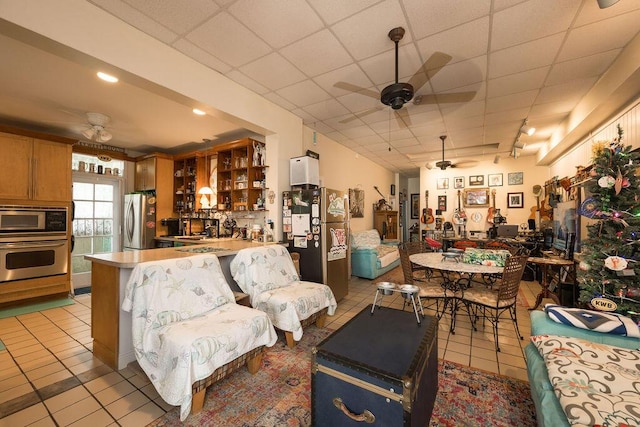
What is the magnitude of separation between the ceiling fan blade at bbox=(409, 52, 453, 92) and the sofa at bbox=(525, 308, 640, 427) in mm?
2555

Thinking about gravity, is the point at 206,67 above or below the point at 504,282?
above

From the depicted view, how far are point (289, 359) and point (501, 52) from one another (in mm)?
3696

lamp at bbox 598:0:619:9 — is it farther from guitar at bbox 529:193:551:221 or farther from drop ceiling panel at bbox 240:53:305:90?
guitar at bbox 529:193:551:221

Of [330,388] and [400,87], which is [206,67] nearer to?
[400,87]

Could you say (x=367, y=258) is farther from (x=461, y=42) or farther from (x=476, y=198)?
(x=476, y=198)

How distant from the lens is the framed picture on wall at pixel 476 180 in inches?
307

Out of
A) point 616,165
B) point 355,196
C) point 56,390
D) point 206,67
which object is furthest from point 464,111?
point 56,390

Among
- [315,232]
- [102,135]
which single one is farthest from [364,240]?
[102,135]

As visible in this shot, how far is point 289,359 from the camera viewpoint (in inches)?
101

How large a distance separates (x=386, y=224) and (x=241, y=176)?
16.1 feet

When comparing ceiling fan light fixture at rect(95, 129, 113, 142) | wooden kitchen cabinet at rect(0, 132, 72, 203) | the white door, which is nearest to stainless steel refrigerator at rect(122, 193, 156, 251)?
the white door

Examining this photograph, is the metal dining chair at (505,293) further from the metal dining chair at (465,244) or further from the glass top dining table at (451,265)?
the metal dining chair at (465,244)

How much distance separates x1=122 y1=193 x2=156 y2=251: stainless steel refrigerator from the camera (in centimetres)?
553

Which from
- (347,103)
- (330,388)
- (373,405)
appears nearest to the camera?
(373,405)
